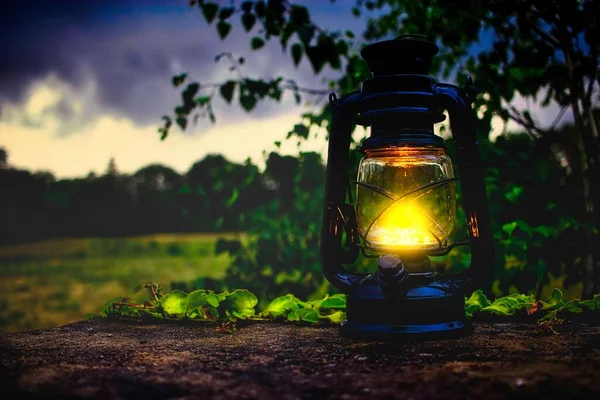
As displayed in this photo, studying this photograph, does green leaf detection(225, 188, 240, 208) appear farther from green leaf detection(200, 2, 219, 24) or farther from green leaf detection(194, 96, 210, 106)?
green leaf detection(200, 2, 219, 24)

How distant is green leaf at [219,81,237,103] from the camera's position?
314 centimetres

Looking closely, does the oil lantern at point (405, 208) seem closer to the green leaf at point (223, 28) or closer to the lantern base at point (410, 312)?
the lantern base at point (410, 312)

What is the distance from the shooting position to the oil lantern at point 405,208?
1906mm

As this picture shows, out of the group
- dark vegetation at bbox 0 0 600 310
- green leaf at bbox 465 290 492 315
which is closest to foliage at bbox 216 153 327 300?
dark vegetation at bbox 0 0 600 310

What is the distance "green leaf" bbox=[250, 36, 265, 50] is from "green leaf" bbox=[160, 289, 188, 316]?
1.45 m

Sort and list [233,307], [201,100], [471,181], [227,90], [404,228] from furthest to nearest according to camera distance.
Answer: [201,100], [227,90], [233,307], [404,228], [471,181]

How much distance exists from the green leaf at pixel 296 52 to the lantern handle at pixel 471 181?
0.56 m

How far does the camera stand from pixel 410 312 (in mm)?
1891

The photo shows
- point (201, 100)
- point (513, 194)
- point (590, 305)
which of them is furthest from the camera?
point (201, 100)

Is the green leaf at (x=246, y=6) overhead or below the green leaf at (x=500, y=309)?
overhead

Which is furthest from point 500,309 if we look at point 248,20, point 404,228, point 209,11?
point 209,11

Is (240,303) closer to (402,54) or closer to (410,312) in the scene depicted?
(410,312)

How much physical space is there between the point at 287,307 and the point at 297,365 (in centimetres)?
77

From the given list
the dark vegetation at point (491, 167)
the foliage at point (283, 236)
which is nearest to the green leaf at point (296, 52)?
the dark vegetation at point (491, 167)
